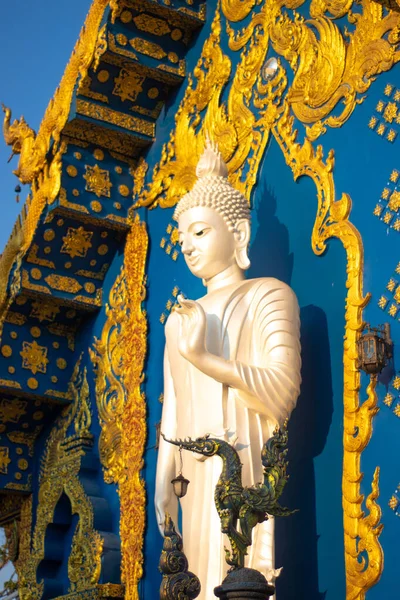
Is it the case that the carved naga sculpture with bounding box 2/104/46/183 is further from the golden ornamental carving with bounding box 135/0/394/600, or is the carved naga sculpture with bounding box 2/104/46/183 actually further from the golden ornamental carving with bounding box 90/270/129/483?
the golden ornamental carving with bounding box 90/270/129/483

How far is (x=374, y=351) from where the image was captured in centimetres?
418

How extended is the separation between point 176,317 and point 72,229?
5.99 feet

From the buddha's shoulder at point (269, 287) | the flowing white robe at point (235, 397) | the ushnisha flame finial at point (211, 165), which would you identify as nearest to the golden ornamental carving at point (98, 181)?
the ushnisha flame finial at point (211, 165)

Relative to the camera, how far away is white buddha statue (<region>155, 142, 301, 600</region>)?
4266mm

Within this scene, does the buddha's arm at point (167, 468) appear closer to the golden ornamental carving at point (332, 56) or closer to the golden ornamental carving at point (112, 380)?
the golden ornamental carving at point (112, 380)

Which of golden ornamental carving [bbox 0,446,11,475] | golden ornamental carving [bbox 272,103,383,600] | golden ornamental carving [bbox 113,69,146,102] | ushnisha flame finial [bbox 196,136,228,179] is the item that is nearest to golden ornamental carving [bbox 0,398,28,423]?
golden ornamental carving [bbox 0,446,11,475]

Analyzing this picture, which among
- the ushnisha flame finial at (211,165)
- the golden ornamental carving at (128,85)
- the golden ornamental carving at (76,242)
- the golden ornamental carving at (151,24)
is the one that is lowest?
the ushnisha flame finial at (211,165)

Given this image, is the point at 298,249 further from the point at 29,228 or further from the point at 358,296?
the point at 29,228

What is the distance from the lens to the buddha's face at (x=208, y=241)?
478 cm

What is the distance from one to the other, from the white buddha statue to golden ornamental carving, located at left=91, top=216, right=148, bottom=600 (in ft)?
3.56

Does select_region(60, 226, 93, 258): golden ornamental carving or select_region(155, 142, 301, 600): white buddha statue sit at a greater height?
select_region(60, 226, 93, 258): golden ornamental carving

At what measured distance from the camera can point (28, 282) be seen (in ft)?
20.9

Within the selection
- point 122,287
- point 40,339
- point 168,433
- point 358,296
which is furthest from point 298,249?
point 40,339

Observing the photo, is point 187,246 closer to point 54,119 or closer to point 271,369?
point 271,369
